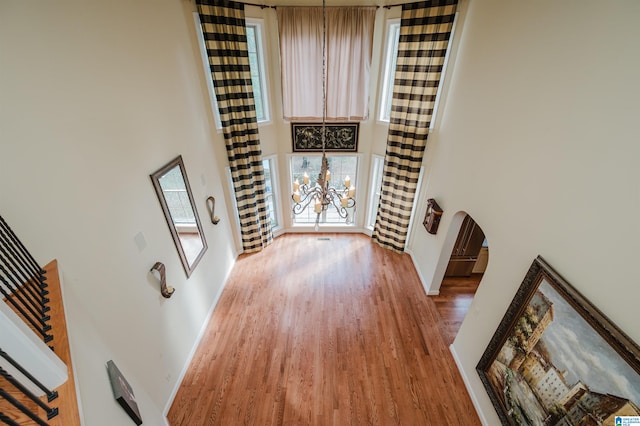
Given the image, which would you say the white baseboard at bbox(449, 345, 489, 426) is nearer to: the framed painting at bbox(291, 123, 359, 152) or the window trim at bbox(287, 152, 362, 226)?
the window trim at bbox(287, 152, 362, 226)

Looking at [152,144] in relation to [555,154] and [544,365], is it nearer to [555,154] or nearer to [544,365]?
[555,154]

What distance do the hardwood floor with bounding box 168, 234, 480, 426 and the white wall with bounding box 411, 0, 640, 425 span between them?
0.58 meters

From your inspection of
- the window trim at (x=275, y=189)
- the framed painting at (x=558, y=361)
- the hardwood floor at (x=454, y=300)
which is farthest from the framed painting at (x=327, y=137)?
the framed painting at (x=558, y=361)

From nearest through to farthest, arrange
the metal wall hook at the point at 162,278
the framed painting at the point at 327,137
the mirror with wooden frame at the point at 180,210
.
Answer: the metal wall hook at the point at 162,278
the mirror with wooden frame at the point at 180,210
the framed painting at the point at 327,137

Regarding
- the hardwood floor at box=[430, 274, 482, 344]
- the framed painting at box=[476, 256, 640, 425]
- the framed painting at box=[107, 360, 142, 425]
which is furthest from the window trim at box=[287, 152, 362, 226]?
the framed painting at box=[107, 360, 142, 425]

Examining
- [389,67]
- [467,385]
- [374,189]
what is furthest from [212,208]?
[467,385]

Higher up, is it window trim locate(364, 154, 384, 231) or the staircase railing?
the staircase railing

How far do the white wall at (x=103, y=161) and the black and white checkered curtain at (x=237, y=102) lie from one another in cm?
33

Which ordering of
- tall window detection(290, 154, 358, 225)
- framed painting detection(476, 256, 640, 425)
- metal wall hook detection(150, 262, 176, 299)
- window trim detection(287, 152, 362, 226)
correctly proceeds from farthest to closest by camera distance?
tall window detection(290, 154, 358, 225), window trim detection(287, 152, 362, 226), metal wall hook detection(150, 262, 176, 299), framed painting detection(476, 256, 640, 425)

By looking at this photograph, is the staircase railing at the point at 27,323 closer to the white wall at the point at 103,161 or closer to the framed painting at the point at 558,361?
the white wall at the point at 103,161

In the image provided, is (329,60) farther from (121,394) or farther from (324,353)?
(121,394)

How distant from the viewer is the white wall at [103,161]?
1578 millimetres

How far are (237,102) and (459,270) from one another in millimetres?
4975

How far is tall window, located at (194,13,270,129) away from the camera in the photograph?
3857mm
